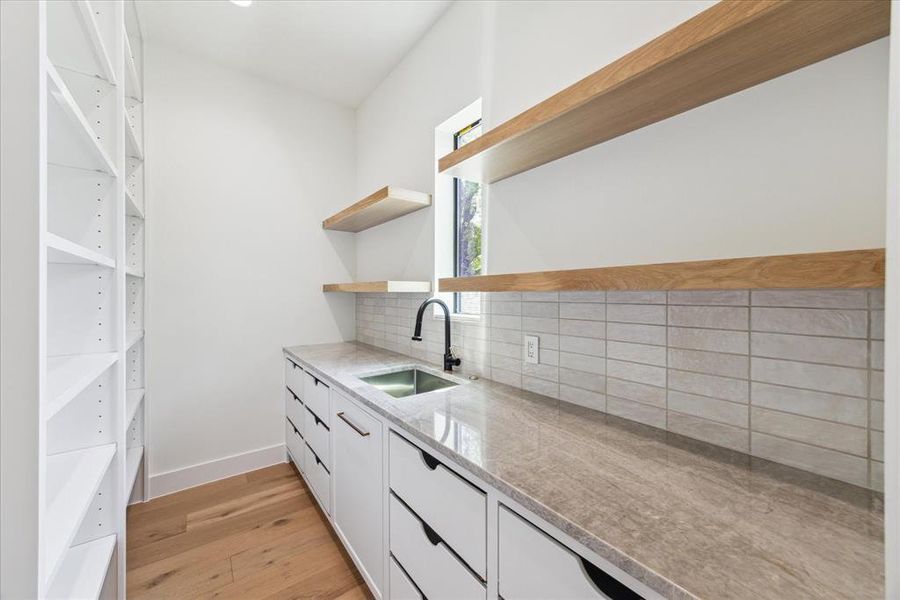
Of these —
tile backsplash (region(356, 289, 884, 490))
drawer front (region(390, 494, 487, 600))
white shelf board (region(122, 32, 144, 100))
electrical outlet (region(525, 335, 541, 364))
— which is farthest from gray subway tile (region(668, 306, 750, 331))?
white shelf board (region(122, 32, 144, 100))

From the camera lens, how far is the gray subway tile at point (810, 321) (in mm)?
756

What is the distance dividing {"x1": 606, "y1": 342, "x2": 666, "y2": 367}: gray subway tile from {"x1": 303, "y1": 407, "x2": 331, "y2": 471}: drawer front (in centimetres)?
139

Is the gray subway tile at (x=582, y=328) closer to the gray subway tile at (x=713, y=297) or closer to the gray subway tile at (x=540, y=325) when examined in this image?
the gray subway tile at (x=540, y=325)

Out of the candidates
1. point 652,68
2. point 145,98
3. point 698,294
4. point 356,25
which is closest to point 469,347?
point 698,294

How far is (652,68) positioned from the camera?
31.1 inches

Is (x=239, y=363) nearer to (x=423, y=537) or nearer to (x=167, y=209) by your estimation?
(x=167, y=209)

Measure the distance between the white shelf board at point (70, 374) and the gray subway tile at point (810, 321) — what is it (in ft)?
5.04

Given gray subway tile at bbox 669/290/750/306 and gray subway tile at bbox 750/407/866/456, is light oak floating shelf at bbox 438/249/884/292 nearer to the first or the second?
gray subway tile at bbox 669/290/750/306

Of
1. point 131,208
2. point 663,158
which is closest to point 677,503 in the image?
point 663,158

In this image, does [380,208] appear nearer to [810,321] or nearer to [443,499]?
[443,499]

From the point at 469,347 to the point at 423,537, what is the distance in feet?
2.92

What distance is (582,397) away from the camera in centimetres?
129

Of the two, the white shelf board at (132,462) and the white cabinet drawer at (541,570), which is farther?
the white shelf board at (132,462)

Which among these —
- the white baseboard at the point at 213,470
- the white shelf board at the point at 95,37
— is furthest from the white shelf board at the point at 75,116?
the white baseboard at the point at 213,470
